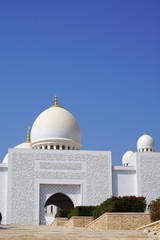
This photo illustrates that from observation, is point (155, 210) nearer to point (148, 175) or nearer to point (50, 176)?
point (50, 176)

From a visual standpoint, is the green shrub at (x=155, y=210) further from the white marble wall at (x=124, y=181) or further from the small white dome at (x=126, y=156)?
the small white dome at (x=126, y=156)

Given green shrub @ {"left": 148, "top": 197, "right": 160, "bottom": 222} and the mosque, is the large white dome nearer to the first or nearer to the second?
the mosque

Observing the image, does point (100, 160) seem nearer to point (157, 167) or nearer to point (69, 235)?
point (157, 167)

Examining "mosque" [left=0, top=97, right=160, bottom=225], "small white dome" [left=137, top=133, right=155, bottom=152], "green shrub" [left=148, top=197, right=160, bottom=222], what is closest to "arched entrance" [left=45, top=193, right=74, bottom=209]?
"mosque" [left=0, top=97, right=160, bottom=225]

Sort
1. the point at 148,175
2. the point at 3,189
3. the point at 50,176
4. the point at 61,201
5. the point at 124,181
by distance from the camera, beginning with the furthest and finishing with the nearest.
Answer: the point at 61,201, the point at 148,175, the point at 124,181, the point at 50,176, the point at 3,189

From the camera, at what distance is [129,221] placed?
11.6m

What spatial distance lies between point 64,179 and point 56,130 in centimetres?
364

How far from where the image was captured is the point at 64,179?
2411 centimetres

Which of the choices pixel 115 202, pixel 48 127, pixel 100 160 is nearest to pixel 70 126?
pixel 48 127

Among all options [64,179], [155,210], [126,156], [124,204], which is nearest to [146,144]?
[126,156]

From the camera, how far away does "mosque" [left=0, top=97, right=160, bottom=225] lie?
23.6 meters

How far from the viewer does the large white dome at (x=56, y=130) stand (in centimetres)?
2664

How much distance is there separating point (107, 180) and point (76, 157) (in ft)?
6.63

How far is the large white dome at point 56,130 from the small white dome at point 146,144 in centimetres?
855
